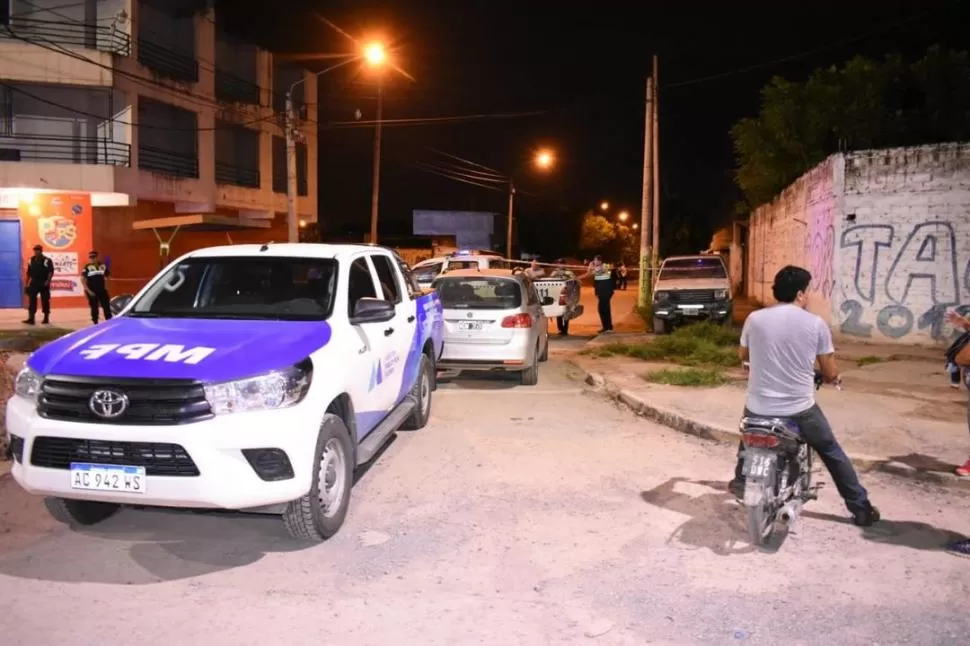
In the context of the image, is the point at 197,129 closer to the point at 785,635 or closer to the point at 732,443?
the point at 732,443

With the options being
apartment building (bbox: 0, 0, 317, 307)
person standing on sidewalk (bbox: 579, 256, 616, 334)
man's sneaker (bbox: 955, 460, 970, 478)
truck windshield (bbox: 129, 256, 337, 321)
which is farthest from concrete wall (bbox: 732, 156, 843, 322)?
apartment building (bbox: 0, 0, 317, 307)

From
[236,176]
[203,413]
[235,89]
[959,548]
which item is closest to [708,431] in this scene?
[959,548]

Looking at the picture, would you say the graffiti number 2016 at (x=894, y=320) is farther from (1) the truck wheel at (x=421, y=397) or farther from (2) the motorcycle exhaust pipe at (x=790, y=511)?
(2) the motorcycle exhaust pipe at (x=790, y=511)

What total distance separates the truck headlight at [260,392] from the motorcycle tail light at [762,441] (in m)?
2.74

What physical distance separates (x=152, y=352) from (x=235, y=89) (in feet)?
96.7

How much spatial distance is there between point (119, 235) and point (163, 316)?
23.0 meters

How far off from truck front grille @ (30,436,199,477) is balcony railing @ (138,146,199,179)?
76.7 feet

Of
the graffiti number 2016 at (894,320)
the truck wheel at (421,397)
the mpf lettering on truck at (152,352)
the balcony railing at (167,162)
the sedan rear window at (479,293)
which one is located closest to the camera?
the mpf lettering on truck at (152,352)

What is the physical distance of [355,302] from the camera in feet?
20.9

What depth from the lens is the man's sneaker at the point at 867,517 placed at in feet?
18.2

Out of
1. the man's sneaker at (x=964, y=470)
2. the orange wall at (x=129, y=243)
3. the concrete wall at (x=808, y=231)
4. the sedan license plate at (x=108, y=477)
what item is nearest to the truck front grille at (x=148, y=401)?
the sedan license plate at (x=108, y=477)

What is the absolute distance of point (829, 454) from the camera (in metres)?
5.25

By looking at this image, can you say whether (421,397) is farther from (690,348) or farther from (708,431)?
(690,348)

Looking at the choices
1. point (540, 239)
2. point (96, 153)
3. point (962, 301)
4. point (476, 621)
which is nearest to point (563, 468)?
point (476, 621)
